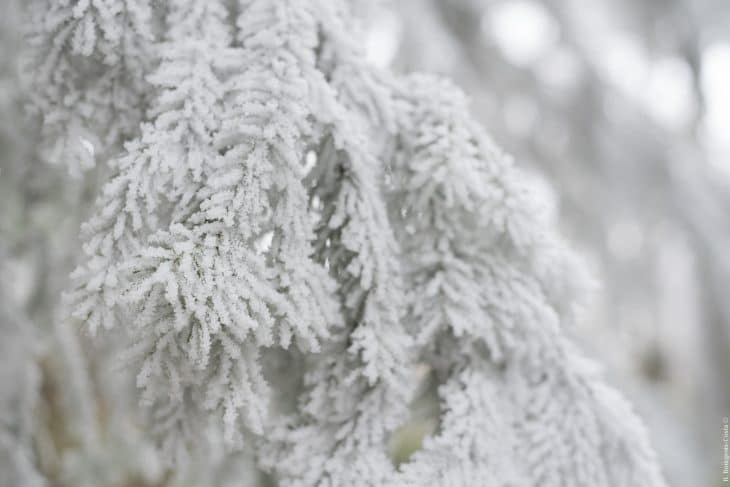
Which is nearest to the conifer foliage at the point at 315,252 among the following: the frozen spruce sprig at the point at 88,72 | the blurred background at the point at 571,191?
the frozen spruce sprig at the point at 88,72

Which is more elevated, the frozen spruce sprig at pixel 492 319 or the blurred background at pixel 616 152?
the blurred background at pixel 616 152

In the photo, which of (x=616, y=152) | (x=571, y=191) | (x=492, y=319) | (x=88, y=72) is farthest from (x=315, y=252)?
(x=571, y=191)

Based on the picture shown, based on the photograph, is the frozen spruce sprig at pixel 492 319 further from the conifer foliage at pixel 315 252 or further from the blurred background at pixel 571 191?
the blurred background at pixel 571 191

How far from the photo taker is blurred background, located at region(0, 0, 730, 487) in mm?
1522

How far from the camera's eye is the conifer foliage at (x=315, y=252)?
0.66 meters

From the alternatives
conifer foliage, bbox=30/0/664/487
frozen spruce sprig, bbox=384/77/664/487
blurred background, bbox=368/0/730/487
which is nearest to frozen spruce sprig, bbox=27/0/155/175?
conifer foliage, bbox=30/0/664/487

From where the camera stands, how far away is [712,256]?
1991mm

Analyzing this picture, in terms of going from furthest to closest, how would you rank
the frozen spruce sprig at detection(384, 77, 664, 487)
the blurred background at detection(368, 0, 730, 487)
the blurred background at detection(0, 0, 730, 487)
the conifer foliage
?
the blurred background at detection(368, 0, 730, 487) → the blurred background at detection(0, 0, 730, 487) → the frozen spruce sprig at detection(384, 77, 664, 487) → the conifer foliage

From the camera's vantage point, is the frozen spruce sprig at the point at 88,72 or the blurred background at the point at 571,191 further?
the blurred background at the point at 571,191

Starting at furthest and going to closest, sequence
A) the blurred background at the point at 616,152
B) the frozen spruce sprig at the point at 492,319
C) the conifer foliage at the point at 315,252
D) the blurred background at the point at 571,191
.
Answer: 1. the blurred background at the point at 616,152
2. the blurred background at the point at 571,191
3. the frozen spruce sprig at the point at 492,319
4. the conifer foliage at the point at 315,252

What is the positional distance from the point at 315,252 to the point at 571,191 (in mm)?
2030

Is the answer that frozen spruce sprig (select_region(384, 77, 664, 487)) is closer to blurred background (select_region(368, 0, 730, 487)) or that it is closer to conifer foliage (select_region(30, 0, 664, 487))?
conifer foliage (select_region(30, 0, 664, 487))

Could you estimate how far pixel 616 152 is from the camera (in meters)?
2.34

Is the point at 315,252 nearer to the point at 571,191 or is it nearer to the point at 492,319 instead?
the point at 492,319
